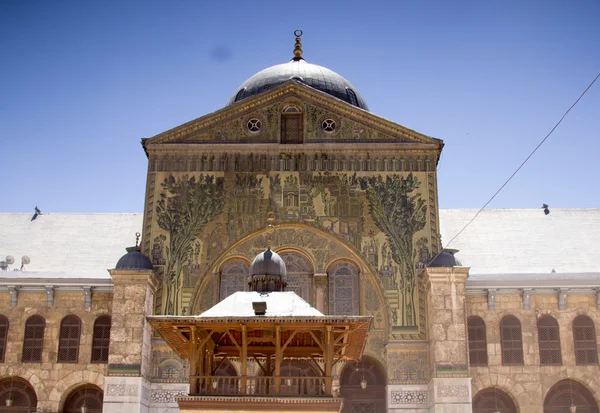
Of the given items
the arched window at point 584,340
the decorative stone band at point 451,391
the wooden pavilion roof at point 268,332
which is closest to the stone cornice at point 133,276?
the wooden pavilion roof at point 268,332

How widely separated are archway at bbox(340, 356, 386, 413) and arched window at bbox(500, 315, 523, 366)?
4030mm

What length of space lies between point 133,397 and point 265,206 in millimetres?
7476

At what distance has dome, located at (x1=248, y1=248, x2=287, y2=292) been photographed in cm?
2164

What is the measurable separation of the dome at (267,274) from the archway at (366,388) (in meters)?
6.84

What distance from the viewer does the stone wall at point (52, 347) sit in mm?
27609

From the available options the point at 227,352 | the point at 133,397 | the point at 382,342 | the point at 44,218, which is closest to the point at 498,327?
the point at 382,342

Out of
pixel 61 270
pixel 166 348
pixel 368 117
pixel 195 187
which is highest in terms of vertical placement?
pixel 368 117

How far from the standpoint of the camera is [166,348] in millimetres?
27188

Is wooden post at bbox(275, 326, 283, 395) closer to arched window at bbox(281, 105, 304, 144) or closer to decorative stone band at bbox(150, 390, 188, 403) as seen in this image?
decorative stone band at bbox(150, 390, 188, 403)

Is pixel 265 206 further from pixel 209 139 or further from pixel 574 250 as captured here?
pixel 574 250

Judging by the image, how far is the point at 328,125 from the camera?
97.0 ft

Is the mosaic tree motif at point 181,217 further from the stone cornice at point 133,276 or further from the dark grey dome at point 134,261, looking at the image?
the stone cornice at point 133,276

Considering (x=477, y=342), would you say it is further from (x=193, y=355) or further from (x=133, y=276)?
(x=193, y=355)

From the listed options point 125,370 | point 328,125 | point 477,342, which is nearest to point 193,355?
point 125,370
